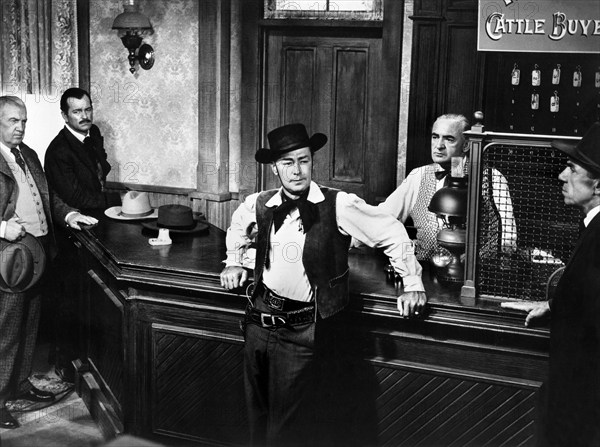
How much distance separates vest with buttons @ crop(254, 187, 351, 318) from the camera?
3.33 m

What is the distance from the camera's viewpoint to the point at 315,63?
20.3ft

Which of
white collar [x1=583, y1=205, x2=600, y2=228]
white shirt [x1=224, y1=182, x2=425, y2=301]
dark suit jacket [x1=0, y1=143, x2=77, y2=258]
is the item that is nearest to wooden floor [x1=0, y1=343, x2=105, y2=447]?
dark suit jacket [x1=0, y1=143, x2=77, y2=258]

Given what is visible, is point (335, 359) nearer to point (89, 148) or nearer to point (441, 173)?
point (441, 173)

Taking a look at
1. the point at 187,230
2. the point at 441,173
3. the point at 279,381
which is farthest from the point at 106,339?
the point at 441,173

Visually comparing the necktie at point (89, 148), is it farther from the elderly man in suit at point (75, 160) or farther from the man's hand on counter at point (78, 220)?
the man's hand on counter at point (78, 220)

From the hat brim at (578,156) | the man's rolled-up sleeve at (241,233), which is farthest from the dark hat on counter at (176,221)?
the hat brim at (578,156)

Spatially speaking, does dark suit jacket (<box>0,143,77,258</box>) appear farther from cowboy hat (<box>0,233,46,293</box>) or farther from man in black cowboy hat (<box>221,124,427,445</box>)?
man in black cowboy hat (<box>221,124,427,445</box>)

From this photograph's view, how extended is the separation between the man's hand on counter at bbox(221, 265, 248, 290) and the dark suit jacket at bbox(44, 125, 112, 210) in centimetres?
193

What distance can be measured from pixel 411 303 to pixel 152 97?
3716 millimetres

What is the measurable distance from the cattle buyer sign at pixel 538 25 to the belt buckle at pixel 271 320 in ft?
4.36

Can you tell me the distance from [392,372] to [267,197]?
0.92 m

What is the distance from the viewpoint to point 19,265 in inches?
181

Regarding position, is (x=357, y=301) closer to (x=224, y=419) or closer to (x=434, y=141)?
(x=224, y=419)

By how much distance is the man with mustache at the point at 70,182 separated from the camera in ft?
16.7
